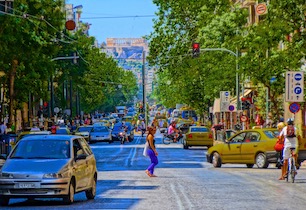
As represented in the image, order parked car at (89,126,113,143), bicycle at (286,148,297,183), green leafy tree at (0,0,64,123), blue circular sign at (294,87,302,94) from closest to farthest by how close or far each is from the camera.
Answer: bicycle at (286,148,297,183), blue circular sign at (294,87,302,94), green leafy tree at (0,0,64,123), parked car at (89,126,113,143)

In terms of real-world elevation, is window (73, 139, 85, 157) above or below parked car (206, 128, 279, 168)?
above

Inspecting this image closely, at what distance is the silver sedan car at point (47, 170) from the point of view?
1942 cm

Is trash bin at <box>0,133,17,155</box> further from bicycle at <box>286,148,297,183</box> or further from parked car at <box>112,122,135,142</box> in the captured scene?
parked car at <box>112,122,135,142</box>

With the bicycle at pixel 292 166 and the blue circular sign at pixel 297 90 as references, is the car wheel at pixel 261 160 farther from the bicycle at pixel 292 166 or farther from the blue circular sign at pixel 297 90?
the bicycle at pixel 292 166

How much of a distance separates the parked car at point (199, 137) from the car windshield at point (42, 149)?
43.4 m

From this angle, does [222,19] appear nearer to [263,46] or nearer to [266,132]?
[263,46]

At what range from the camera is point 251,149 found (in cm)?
3778

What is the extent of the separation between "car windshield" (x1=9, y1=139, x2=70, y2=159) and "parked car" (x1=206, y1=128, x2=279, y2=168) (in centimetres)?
1728

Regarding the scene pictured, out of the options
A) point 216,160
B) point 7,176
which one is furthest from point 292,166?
point 216,160

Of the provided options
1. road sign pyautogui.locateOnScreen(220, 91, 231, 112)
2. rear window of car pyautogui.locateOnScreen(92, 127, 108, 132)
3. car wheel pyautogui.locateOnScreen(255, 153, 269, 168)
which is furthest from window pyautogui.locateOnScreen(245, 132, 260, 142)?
rear window of car pyautogui.locateOnScreen(92, 127, 108, 132)

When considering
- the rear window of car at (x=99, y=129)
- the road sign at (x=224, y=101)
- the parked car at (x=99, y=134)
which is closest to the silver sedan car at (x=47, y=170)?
the road sign at (x=224, y=101)

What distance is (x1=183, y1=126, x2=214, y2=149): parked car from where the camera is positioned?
211 feet

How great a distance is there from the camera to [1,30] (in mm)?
54375

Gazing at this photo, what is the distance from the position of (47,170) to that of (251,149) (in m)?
19.0
